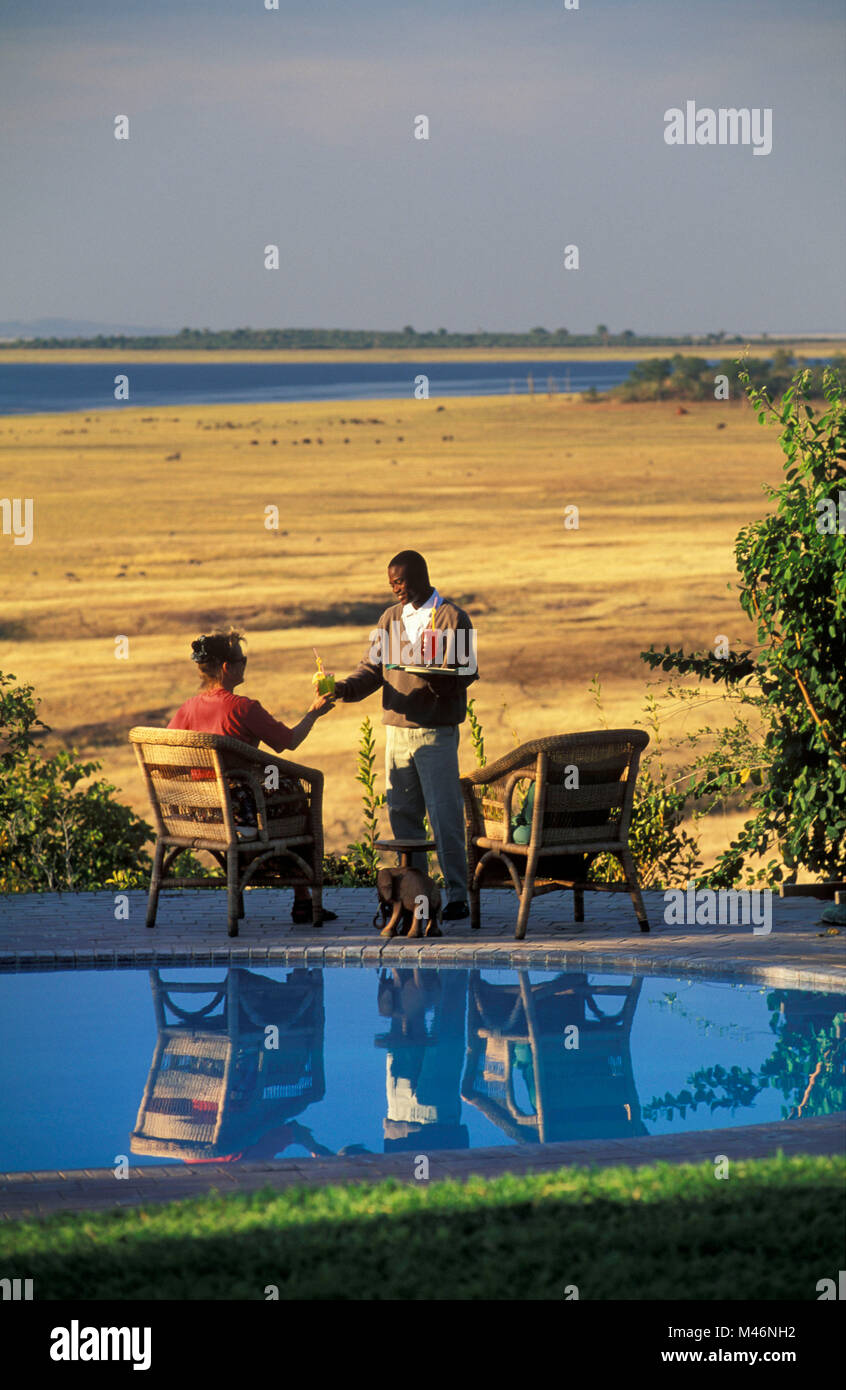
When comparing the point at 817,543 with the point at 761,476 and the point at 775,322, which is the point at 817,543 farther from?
the point at 775,322

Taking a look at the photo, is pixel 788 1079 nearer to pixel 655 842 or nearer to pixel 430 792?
pixel 430 792

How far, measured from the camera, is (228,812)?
6738mm

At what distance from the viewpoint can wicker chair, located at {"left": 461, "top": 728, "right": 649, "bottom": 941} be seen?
668 cm

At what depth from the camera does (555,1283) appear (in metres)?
3.07

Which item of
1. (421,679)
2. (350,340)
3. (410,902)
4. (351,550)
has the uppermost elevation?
(350,340)

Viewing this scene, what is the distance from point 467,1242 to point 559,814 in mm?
3622

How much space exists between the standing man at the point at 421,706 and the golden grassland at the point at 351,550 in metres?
2.48

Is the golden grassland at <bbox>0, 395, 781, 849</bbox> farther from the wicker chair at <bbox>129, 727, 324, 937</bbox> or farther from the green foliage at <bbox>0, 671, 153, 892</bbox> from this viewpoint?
the wicker chair at <bbox>129, 727, 324, 937</bbox>

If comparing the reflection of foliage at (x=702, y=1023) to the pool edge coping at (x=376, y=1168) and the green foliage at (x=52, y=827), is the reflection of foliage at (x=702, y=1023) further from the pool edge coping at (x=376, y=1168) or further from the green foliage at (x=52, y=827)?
the green foliage at (x=52, y=827)

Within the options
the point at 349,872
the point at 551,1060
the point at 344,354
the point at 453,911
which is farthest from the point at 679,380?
the point at 551,1060

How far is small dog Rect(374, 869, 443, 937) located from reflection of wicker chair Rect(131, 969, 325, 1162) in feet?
1.63

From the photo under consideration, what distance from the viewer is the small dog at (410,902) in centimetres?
683

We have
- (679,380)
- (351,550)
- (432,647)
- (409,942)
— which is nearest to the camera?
(409,942)
